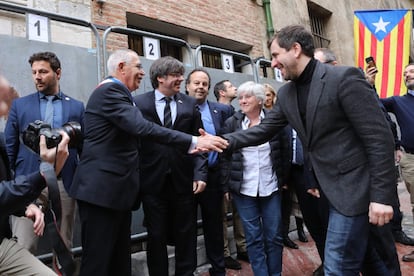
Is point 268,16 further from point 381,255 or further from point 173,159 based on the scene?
point 381,255

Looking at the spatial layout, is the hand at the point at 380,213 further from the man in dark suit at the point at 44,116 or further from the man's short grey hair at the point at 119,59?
the man in dark suit at the point at 44,116

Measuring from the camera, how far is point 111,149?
8.00 feet

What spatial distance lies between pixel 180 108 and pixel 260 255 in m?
1.44

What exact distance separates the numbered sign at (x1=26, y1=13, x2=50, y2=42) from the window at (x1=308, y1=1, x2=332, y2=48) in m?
8.36

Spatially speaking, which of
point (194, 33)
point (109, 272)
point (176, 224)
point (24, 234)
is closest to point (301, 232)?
point (176, 224)

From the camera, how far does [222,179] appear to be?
3410 millimetres

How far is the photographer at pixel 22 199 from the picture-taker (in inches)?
61.9

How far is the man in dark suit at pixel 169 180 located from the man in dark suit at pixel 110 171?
307 mm

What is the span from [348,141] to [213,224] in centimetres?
171

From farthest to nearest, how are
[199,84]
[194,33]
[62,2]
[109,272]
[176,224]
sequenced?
Answer: [194,33] → [62,2] → [199,84] → [176,224] → [109,272]

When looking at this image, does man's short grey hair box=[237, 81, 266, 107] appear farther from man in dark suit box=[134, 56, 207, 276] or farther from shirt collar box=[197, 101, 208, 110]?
shirt collar box=[197, 101, 208, 110]

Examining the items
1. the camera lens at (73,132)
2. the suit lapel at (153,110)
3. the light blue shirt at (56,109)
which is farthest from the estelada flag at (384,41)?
the camera lens at (73,132)

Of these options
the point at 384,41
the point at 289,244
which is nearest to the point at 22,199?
the point at 289,244

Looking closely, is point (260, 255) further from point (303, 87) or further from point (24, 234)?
point (24, 234)
